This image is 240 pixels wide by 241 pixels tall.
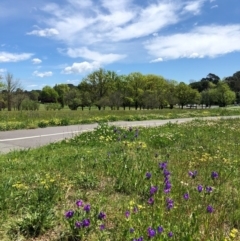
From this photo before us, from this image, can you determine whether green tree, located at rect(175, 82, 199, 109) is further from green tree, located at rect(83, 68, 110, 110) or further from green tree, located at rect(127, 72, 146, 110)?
green tree, located at rect(83, 68, 110, 110)

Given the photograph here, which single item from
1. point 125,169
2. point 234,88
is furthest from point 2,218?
point 234,88

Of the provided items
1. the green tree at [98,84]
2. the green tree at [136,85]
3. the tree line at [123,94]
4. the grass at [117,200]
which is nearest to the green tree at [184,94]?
the tree line at [123,94]

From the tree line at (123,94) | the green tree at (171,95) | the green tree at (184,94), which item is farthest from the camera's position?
the green tree at (184,94)

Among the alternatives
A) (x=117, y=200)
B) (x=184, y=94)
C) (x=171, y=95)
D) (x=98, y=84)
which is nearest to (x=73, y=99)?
(x=98, y=84)

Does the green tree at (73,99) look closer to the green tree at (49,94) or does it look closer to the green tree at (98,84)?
the green tree at (98,84)

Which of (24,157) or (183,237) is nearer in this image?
(183,237)

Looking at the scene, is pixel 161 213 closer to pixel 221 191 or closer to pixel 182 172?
pixel 221 191

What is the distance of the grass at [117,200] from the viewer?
294 centimetres

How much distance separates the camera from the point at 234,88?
124688 mm

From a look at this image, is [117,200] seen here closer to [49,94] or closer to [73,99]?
[73,99]

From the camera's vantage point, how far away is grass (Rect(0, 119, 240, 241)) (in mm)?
2938

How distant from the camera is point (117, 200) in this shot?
399 centimetres

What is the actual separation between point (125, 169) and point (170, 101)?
73.6m

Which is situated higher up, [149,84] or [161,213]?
[149,84]
